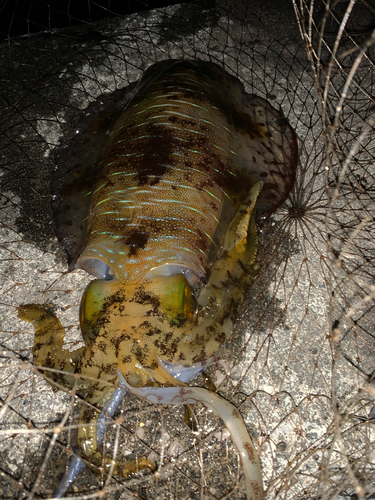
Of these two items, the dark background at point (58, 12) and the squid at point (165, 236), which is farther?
the dark background at point (58, 12)

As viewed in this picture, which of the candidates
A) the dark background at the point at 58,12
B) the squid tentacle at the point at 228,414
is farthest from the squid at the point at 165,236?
the dark background at the point at 58,12

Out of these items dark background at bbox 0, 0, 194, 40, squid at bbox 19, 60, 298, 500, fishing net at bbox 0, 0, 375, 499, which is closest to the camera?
squid at bbox 19, 60, 298, 500

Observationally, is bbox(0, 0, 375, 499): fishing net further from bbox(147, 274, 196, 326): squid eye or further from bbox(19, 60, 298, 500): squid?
bbox(147, 274, 196, 326): squid eye

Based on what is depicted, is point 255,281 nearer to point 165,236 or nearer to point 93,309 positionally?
point 165,236

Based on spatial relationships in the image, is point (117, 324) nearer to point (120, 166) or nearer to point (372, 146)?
point (120, 166)

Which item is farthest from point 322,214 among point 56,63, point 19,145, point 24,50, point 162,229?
point 24,50

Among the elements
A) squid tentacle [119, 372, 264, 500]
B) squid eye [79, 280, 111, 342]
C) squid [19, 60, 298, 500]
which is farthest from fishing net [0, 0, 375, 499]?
squid eye [79, 280, 111, 342]

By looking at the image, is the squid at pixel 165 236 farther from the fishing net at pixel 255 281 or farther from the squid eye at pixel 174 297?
the fishing net at pixel 255 281
